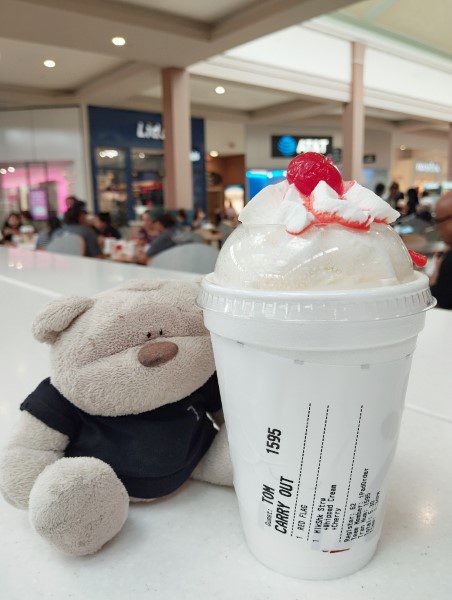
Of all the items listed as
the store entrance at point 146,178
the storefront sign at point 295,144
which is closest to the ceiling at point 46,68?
the store entrance at point 146,178

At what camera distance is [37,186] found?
10.9 metres

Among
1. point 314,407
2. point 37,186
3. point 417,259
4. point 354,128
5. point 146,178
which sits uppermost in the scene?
point 354,128

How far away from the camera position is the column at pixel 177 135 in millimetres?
7465

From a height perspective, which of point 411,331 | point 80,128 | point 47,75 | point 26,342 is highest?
point 47,75

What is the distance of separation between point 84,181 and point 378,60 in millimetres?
6253

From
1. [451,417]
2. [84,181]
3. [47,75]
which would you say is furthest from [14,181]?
[451,417]

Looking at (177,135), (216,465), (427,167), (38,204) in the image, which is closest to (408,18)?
(177,135)

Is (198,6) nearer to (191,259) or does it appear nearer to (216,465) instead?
(191,259)

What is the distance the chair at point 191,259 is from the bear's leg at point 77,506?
2.07 meters

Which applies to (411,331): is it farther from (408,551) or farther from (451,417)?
(451,417)

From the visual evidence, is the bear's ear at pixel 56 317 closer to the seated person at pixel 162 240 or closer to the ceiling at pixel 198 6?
the seated person at pixel 162 240

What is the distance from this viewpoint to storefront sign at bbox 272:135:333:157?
13273 millimetres

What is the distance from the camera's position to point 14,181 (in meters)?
11.0

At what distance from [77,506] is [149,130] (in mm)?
11652
